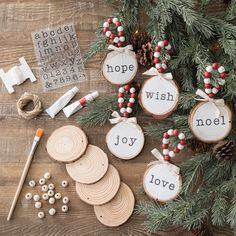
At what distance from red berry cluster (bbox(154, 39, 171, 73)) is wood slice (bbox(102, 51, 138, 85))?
123 mm

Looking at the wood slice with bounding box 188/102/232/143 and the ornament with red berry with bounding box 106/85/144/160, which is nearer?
the wood slice with bounding box 188/102/232/143

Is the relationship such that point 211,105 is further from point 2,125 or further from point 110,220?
point 2,125

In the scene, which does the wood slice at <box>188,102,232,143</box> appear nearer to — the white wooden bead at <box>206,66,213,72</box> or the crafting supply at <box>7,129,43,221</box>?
the white wooden bead at <box>206,66,213,72</box>

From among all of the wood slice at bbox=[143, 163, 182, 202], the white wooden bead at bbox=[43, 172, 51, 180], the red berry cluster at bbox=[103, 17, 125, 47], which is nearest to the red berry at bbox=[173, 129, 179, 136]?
the wood slice at bbox=[143, 163, 182, 202]

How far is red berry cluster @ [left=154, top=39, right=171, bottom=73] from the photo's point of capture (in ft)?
4.25

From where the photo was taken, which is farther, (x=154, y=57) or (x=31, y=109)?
(x=31, y=109)

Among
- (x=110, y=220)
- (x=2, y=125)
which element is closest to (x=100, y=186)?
(x=110, y=220)

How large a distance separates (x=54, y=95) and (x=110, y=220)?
454mm

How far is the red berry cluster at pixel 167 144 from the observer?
1.30 metres

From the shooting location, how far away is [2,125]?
1499mm

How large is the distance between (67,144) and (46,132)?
101 mm

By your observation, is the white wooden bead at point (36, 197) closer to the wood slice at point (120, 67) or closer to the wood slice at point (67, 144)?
the wood slice at point (67, 144)

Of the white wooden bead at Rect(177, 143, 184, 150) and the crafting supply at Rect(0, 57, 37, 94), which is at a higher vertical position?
the crafting supply at Rect(0, 57, 37, 94)

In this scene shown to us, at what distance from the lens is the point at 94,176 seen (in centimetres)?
141
